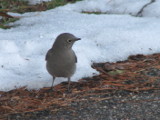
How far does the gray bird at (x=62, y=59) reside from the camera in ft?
15.3

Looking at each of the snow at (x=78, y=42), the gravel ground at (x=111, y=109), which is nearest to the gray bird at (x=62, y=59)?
the snow at (x=78, y=42)

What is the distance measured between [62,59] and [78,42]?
4.16 feet

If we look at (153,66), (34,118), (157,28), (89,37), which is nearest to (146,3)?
(157,28)

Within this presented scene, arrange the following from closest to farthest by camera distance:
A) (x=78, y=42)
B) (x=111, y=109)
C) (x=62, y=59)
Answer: (x=111, y=109) < (x=62, y=59) < (x=78, y=42)

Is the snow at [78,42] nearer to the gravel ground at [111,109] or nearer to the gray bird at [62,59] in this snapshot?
the gray bird at [62,59]

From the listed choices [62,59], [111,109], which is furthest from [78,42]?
[111,109]

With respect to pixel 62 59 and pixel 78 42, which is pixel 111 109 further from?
pixel 78 42

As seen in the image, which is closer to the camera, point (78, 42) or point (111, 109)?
point (111, 109)

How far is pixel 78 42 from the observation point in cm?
591

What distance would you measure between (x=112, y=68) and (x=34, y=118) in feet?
5.11

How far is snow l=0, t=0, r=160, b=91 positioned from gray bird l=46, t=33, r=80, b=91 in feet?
0.65

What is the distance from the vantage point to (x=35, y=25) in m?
6.82

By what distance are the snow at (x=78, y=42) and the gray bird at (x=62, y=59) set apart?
0.20m

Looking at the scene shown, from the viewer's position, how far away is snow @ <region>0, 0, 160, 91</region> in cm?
498
